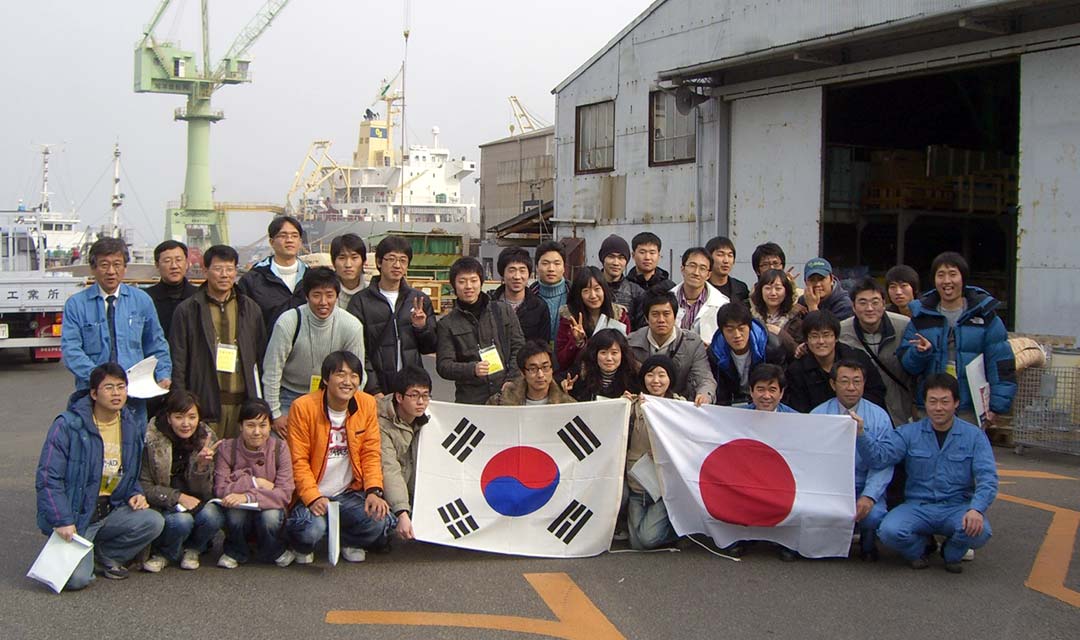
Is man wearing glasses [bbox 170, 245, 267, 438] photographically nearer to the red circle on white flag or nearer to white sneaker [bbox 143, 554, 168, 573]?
white sneaker [bbox 143, 554, 168, 573]

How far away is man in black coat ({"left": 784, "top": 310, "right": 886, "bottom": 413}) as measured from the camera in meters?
6.03

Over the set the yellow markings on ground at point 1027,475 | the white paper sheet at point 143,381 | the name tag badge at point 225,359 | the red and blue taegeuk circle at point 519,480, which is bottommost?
the yellow markings on ground at point 1027,475

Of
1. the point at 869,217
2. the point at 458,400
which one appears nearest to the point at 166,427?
the point at 458,400

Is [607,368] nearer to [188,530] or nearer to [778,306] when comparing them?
[778,306]

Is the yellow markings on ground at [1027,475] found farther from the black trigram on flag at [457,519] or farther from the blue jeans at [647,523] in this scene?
the black trigram on flag at [457,519]

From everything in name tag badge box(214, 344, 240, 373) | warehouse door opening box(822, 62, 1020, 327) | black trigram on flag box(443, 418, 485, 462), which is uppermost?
warehouse door opening box(822, 62, 1020, 327)

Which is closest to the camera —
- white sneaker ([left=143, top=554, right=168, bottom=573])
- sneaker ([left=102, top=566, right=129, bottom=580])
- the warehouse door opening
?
sneaker ([left=102, top=566, right=129, bottom=580])

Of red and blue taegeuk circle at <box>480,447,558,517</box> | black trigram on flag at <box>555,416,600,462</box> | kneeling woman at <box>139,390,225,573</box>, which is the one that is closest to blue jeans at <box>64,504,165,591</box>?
kneeling woman at <box>139,390,225,573</box>

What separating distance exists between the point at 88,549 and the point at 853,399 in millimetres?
4401

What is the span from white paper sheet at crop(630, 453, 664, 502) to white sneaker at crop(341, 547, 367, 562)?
1713 mm

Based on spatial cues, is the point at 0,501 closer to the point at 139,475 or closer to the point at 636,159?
the point at 139,475

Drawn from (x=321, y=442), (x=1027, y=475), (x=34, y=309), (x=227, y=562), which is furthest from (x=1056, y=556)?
(x=34, y=309)

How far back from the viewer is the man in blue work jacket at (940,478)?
5.49m

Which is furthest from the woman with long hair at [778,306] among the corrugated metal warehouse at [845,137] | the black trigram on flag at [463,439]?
the corrugated metal warehouse at [845,137]
